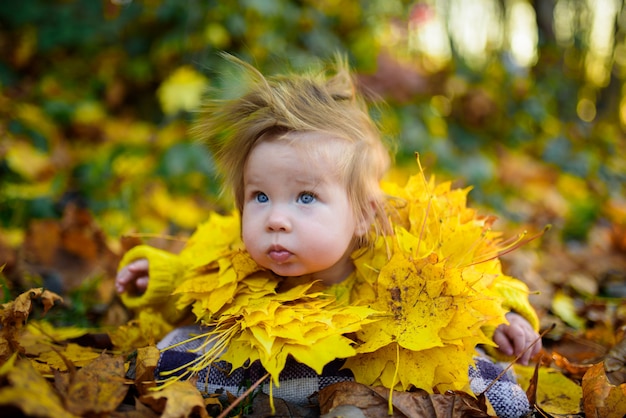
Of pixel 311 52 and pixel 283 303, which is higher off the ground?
pixel 311 52

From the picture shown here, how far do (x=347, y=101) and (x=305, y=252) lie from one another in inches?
16.6

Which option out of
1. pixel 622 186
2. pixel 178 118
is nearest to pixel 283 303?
pixel 178 118

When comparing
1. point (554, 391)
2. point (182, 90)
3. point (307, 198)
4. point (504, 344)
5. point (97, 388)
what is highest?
point (182, 90)

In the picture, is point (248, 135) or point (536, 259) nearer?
point (248, 135)

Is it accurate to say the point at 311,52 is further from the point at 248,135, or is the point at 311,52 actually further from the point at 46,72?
the point at 248,135

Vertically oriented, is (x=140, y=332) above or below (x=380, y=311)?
below

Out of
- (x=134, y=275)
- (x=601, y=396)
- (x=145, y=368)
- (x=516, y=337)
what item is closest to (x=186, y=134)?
(x=134, y=275)

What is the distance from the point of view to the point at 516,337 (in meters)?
1.35

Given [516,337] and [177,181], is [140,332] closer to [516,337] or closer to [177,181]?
[516,337]

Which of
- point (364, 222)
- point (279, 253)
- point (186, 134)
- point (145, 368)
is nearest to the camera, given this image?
point (145, 368)

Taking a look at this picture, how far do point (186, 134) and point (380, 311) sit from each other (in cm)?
180

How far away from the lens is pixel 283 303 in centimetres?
121

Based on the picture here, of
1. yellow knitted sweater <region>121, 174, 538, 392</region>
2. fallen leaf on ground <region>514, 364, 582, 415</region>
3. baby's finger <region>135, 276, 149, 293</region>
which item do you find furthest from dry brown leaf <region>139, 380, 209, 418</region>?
fallen leaf on ground <region>514, 364, 582, 415</region>

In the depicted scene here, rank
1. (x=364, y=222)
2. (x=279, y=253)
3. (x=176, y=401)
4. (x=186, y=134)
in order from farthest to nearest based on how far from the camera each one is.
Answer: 1. (x=186, y=134)
2. (x=364, y=222)
3. (x=279, y=253)
4. (x=176, y=401)
